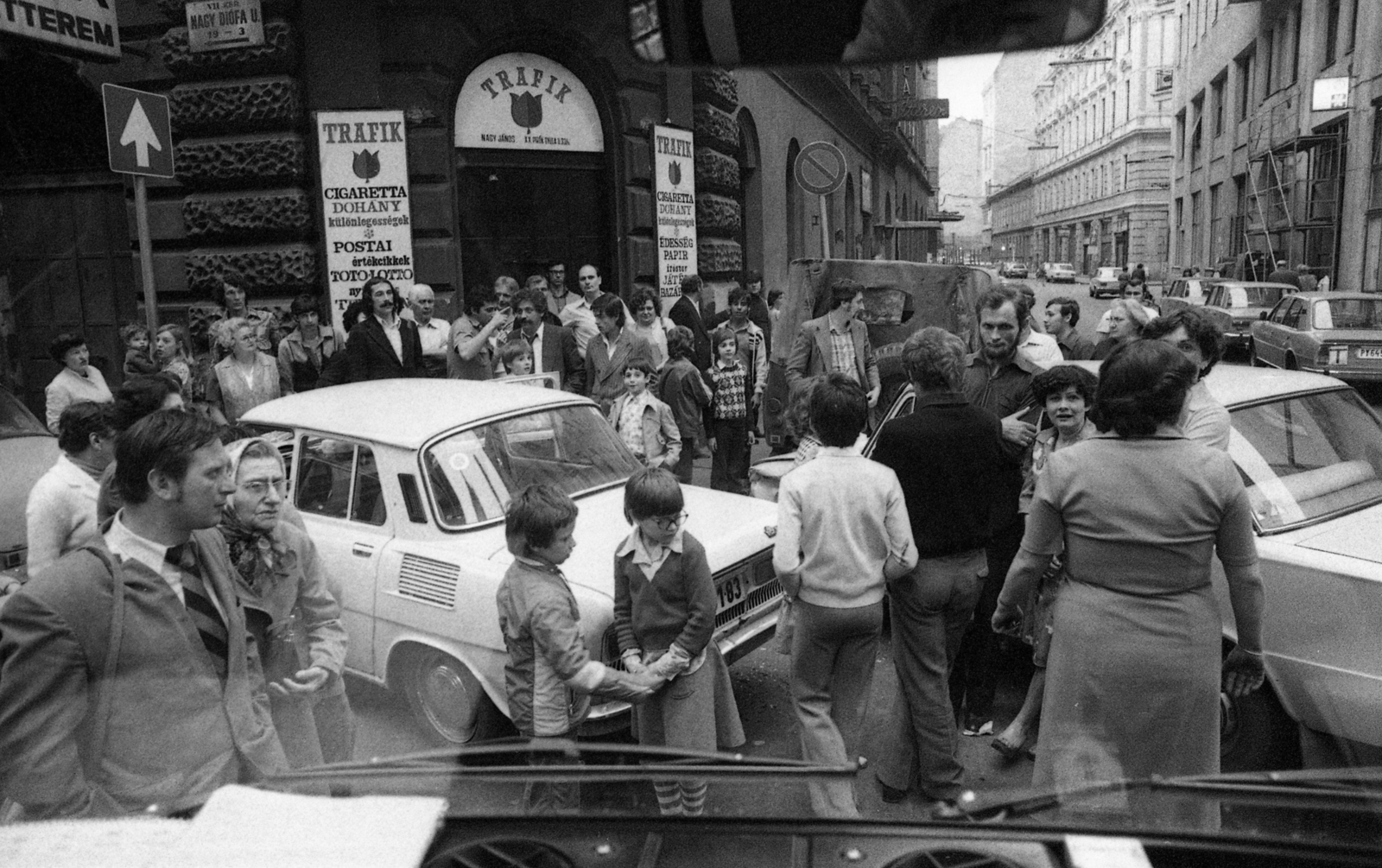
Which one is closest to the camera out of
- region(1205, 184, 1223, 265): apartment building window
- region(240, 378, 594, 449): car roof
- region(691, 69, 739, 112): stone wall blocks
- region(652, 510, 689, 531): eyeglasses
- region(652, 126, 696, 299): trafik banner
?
region(652, 510, 689, 531): eyeglasses

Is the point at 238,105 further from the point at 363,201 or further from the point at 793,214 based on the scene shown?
the point at 793,214

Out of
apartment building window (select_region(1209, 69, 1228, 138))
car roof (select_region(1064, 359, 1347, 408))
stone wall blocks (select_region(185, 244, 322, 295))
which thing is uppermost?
apartment building window (select_region(1209, 69, 1228, 138))

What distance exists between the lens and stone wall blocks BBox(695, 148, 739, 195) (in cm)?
1200

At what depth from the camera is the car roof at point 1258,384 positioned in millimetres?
4453

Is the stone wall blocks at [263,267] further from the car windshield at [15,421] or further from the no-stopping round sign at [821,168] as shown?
the no-stopping round sign at [821,168]

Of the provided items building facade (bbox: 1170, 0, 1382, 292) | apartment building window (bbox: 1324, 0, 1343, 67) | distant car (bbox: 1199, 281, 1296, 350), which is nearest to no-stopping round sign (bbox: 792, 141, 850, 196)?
building facade (bbox: 1170, 0, 1382, 292)

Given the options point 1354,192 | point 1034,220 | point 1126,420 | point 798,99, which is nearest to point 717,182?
point 798,99

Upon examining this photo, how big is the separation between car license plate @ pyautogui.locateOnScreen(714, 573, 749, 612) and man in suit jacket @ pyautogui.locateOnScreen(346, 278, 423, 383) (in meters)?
3.83

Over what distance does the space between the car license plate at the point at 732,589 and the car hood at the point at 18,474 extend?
350 cm

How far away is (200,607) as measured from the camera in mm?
2393

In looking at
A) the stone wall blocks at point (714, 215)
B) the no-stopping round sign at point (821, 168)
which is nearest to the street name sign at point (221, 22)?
the no-stopping round sign at point (821, 168)

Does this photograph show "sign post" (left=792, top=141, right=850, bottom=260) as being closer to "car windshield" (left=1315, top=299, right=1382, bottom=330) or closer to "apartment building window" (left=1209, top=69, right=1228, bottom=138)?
"apartment building window" (left=1209, top=69, right=1228, bottom=138)

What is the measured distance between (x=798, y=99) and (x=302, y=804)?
57.5ft

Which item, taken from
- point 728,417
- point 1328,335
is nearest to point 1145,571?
point 728,417
